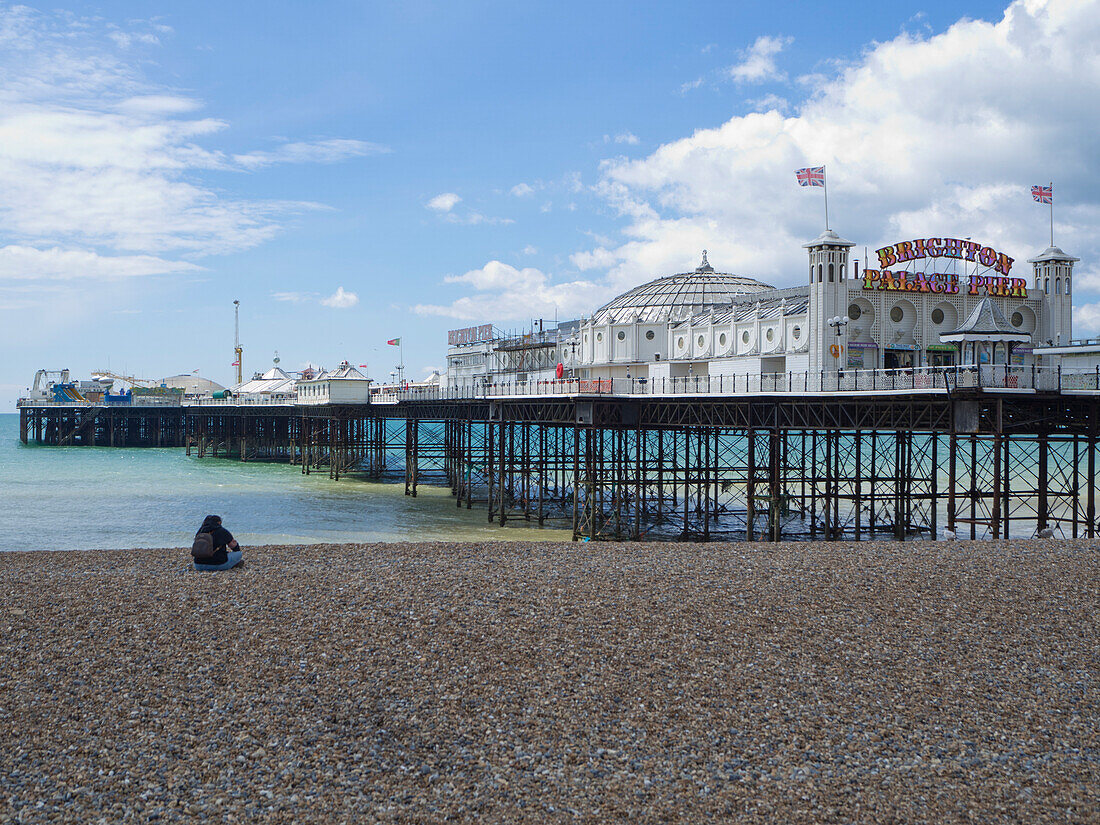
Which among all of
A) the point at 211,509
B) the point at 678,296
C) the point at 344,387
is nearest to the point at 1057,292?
the point at 678,296

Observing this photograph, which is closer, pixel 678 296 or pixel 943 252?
pixel 943 252

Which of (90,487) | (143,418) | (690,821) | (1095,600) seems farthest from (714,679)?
(143,418)

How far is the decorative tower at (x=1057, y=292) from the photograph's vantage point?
37.2 meters

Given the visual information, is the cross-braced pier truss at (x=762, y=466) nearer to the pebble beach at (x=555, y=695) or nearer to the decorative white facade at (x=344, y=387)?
the decorative white facade at (x=344, y=387)

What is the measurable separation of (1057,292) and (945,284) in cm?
459

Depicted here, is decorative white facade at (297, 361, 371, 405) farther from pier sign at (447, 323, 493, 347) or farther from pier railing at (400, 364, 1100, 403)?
pier railing at (400, 364, 1100, 403)

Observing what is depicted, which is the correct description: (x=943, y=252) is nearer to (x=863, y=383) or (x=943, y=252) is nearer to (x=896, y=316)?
(x=896, y=316)

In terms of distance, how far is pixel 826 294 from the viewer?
3528cm

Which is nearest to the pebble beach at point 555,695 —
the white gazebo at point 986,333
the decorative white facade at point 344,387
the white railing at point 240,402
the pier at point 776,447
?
the pier at point 776,447

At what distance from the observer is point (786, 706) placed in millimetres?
11703

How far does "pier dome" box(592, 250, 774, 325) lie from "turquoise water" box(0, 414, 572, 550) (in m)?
14.7

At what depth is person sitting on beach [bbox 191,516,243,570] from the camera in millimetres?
18141

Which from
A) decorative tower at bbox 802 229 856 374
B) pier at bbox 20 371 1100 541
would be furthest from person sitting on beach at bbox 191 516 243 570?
decorative tower at bbox 802 229 856 374

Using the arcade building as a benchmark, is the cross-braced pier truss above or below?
below
